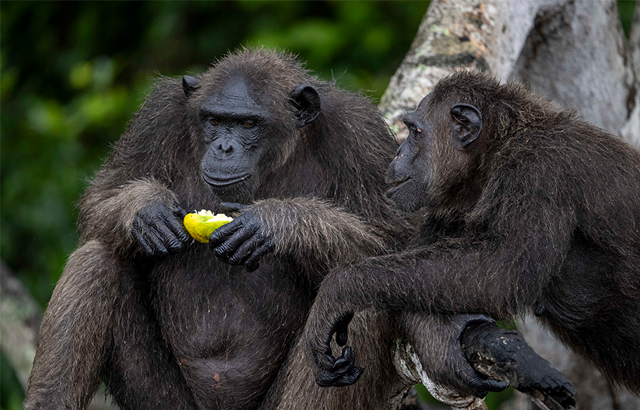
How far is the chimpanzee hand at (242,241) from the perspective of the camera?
4.72m

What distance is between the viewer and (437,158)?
483 cm

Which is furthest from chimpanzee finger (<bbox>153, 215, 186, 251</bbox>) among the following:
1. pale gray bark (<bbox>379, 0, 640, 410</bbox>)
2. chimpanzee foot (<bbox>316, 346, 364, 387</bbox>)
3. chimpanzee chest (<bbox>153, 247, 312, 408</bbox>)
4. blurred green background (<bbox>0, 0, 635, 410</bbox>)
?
blurred green background (<bbox>0, 0, 635, 410</bbox>)

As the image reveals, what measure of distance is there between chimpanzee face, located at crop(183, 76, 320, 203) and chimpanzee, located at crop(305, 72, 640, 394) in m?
0.99

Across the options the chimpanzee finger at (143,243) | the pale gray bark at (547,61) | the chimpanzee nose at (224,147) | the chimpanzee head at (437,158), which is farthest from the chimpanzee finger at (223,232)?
the pale gray bark at (547,61)

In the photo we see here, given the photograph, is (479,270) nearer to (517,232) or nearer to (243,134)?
(517,232)

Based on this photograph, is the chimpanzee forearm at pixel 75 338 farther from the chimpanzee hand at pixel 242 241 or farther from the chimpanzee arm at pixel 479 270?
the chimpanzee arm at pixel 479 270

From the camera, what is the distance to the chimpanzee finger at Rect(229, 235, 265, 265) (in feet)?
15.5

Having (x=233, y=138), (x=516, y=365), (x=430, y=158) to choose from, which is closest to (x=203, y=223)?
(x=233, y=138)

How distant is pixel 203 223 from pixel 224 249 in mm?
299

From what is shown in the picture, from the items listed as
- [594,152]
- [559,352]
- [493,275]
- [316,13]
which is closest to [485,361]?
[493,275]

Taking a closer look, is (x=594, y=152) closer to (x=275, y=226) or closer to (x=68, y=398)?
(x=275, y=226)

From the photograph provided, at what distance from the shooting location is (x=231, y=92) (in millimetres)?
5355

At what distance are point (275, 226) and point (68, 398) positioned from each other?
1.79m

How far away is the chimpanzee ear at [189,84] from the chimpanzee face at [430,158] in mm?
1652
